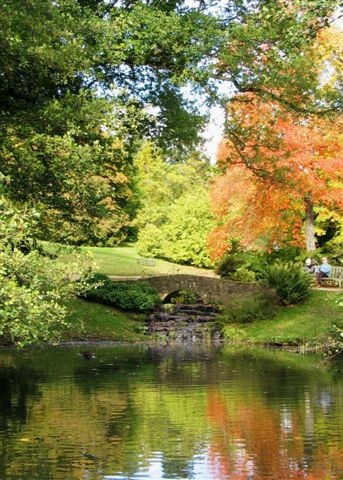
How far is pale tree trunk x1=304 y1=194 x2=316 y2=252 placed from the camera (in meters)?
35.4

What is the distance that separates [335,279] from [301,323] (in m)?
5.09

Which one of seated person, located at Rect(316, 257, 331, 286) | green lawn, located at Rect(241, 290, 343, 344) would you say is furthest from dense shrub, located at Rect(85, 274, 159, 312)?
seated person, located at Rect(316, 257, 331, 286)

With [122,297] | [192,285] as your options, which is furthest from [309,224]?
[122,297]

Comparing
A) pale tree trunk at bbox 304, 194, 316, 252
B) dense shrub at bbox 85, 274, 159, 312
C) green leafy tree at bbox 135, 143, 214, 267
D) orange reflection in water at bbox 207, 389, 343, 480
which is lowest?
orange reflection in water at bbox 207, 389, 343, 480

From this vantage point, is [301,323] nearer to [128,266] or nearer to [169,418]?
[128,266]

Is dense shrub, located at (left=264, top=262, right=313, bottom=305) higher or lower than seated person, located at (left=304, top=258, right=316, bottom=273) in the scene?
lower

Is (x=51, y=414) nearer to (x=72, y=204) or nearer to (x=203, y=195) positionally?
(x=72, y=204)

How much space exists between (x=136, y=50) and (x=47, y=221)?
502 cm

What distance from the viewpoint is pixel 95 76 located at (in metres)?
20.8

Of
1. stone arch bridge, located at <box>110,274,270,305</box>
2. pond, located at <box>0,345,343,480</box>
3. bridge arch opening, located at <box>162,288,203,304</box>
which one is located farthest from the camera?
bridge arch opening, located at <box>162,288,203,304</box>

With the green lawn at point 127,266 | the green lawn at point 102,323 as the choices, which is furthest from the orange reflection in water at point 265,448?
the green lawn at point 127,266

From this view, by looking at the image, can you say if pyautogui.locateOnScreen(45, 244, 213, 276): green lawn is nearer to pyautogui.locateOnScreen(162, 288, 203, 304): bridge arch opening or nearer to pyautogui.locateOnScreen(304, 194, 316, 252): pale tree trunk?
pyautogui.locateOnScreen(162, 288, 203, 304): bridge arch opening

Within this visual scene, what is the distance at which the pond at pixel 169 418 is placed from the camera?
11.4m

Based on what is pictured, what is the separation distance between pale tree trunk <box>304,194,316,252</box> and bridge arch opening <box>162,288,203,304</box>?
5522 millimetres
